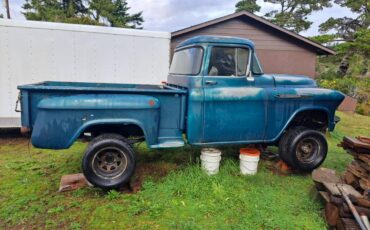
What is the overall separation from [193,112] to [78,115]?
65.1 inches

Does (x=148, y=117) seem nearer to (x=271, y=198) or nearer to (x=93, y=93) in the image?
(x=93, y=93)

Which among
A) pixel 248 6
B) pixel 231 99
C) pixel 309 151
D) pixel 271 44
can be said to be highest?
pixel 248 6

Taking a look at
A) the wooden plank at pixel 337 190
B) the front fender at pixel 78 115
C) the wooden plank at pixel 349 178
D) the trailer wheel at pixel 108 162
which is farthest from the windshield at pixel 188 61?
the wooden plank at pixel 349 178

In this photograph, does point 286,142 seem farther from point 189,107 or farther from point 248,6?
point 248,6

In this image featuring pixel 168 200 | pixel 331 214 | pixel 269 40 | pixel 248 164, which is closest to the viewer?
pixel 331 214

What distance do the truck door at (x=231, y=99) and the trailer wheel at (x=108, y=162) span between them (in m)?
1.26

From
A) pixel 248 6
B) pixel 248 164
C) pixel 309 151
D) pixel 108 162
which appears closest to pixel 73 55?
pixel 108 162

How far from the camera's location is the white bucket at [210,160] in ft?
14.1

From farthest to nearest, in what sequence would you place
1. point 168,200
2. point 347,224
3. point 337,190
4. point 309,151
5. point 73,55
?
point 73,55 → point 309,151 → point 168,200 → point 337,190 → point 347,224

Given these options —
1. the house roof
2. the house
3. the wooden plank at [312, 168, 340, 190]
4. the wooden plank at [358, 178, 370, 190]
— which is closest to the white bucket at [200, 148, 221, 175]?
the wooden plank at [312, 168, 340, 190]

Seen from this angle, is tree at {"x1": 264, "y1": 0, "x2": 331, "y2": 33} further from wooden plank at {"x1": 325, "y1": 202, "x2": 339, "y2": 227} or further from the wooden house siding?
wooden plank at {"x1": 325, "y1": 202, "x2": 339, "y2": 227}

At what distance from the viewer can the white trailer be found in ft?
20.8

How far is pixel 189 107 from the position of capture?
4.12 m

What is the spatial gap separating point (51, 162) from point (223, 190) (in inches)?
133
